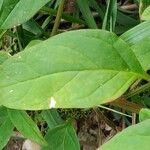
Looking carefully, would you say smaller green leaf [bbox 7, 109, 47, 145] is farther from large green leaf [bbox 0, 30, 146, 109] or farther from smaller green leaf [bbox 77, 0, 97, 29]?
smaller green leaf [bbox 77, 0, 97, 29]

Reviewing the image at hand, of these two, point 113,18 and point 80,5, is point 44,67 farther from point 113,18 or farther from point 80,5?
point 80,5

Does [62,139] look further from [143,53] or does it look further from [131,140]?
[131,140]

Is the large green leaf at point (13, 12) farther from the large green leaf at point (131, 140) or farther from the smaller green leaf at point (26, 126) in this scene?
the large green leaf at point (131, 140)

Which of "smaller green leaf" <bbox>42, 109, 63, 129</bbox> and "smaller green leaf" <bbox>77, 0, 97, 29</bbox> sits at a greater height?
"smaller green leaf" <bbox>77, 0, 97, 29</bbox>

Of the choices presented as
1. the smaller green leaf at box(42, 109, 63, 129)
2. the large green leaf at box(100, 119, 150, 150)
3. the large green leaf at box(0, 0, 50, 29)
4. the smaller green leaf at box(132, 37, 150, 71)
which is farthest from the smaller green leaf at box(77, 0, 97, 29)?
the large green leaf at box(100, 119, 150, 150)

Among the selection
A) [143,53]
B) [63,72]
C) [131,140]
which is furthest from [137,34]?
[131,140]

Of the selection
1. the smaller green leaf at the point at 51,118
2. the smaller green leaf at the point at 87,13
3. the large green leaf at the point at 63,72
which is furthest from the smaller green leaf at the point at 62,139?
the large green leaf at the point at 63,72

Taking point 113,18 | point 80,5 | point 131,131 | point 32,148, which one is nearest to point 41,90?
point 131,131
